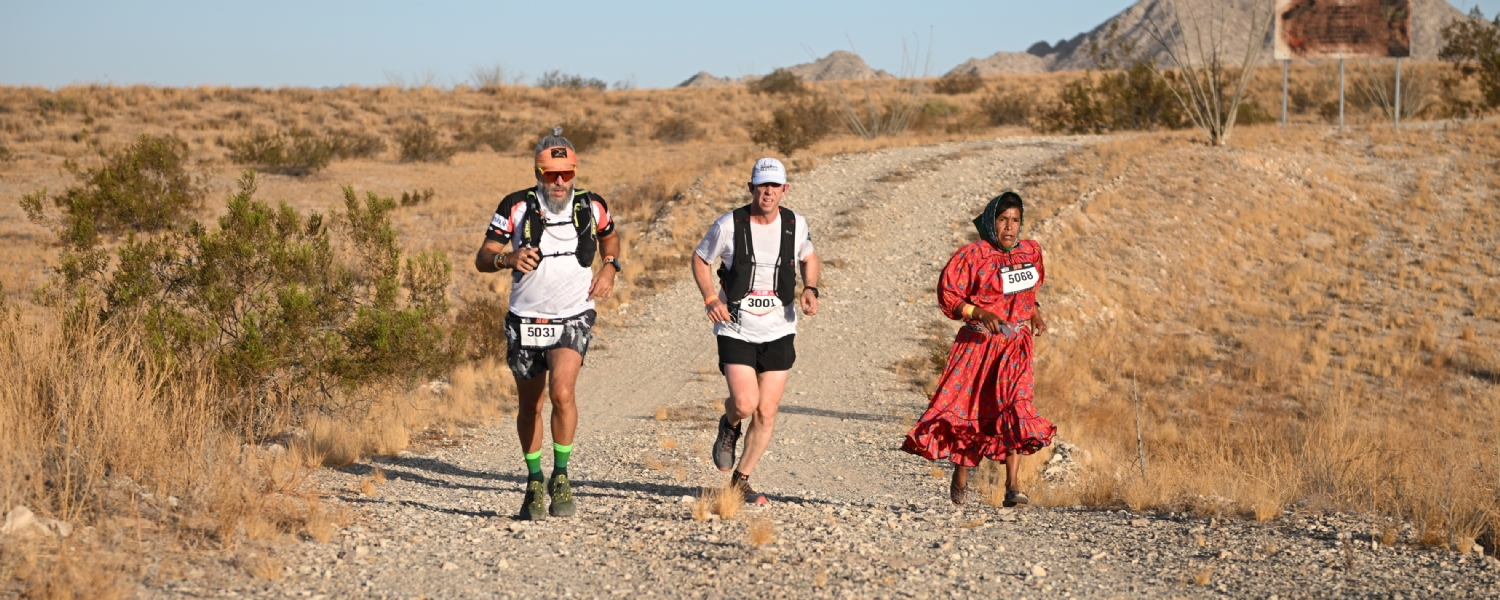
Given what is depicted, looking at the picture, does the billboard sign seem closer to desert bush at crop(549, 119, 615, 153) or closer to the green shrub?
desert bush at crop(549, 119, 615, 153)

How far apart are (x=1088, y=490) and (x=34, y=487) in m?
5.01

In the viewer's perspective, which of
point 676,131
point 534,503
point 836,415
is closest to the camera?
point 534,503

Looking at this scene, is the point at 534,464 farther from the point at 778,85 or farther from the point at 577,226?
the point at 778,85

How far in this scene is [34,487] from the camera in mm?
4691

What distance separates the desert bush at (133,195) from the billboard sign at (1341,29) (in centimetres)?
2426

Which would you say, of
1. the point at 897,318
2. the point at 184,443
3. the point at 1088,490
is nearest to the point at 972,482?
the point at 1088,490

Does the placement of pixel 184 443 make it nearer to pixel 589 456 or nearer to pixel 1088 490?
pixel 589 456

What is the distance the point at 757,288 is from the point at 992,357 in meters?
1.26

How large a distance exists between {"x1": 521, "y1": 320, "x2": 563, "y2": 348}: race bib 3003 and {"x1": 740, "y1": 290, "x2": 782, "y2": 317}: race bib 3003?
91 cm

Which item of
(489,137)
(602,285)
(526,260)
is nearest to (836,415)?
(602,285)

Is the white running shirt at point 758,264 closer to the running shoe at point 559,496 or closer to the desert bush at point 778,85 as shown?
the running shoe at point 559,496

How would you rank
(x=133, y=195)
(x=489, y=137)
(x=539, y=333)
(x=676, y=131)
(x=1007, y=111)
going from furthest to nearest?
(x=1007, y=111)
(x=676, y=131)
(x=489, y=137)
(x=133, y=195)
(x=539, y=333)

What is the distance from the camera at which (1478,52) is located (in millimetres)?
33969

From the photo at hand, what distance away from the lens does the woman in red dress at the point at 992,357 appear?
19.2ft
